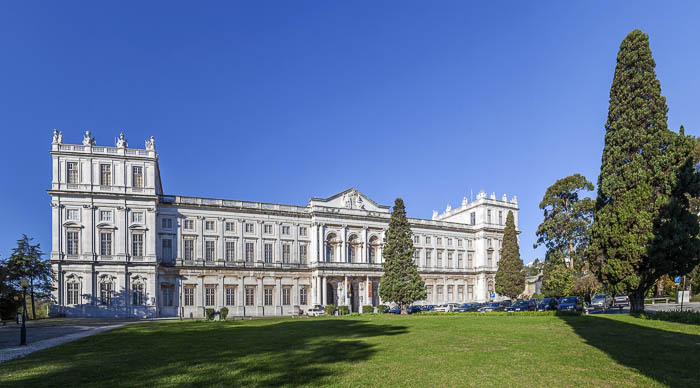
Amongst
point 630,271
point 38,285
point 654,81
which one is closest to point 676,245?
point 630,271

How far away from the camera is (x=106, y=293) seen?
48.2 metres

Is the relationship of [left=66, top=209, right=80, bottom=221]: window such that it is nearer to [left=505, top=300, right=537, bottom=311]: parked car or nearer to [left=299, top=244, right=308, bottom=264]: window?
[left=299, top=244, right=308, bottom=264]: window

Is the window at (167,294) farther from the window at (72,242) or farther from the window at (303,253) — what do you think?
the window at (303,253)

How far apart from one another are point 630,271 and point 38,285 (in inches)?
2114

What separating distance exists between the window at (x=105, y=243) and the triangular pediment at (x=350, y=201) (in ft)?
86.0

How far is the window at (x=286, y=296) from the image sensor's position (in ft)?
195

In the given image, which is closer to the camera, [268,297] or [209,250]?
[209,250]

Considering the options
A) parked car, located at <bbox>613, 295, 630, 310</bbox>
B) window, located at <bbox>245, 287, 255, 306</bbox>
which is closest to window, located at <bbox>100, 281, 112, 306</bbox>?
window, located at <bbox>245, 287, 255, 306</bbox>

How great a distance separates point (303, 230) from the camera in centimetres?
6288

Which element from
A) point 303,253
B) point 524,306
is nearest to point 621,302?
point 524,306

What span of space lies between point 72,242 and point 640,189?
5352 centimetres

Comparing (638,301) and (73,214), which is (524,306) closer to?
(638,301)

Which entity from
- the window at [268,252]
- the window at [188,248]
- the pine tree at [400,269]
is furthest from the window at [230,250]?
the pine tree at [400,269]

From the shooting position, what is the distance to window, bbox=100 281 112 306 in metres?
47.8
